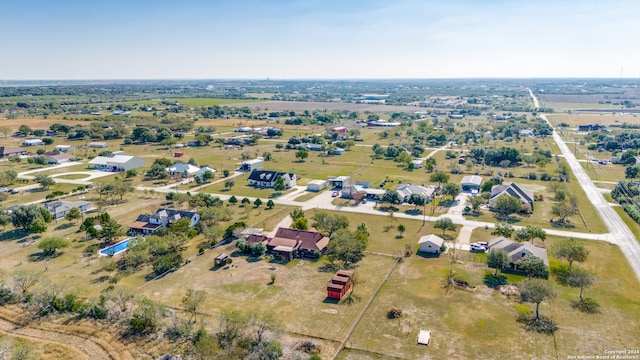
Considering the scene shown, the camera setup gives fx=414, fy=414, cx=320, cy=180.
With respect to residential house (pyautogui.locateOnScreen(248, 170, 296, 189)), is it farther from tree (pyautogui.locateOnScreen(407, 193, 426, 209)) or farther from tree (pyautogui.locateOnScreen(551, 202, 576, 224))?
tree (pyautogui.locateOnScreen(551, 202, 576, 224))

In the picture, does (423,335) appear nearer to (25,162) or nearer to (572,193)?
(572,193)

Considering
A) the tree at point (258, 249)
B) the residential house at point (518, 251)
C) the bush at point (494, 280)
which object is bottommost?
the bush at point (494, 280)

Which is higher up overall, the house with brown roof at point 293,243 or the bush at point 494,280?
the house with brown roof at point 293,243

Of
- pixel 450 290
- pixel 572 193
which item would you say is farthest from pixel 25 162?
pixel 572 193

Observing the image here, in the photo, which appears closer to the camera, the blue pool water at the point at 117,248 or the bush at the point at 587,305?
the bush at the point at 587,305

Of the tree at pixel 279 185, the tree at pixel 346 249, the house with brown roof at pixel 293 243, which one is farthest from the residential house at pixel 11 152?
the tree at pixel 346 249

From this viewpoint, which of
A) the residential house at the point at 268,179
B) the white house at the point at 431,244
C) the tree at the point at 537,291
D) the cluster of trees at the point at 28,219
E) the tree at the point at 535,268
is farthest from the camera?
the residential house at the point at 268,179

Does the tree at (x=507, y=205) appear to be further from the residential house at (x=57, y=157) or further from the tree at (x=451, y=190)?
the residential house at (x=57, y=157)
